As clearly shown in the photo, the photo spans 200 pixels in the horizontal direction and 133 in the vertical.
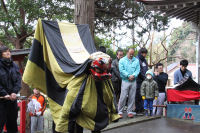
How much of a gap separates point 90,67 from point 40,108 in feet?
11.2

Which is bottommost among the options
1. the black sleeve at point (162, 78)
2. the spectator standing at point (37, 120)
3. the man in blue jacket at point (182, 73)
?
the spectator standing at point (37, 120)

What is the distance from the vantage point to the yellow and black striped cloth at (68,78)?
137 inches

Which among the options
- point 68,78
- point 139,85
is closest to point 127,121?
point 139,85

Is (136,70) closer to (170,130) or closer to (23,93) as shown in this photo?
(170,130)

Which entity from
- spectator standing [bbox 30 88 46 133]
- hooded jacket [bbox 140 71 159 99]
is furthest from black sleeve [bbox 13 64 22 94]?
hooded jacket [bbox 140 71 159 99]

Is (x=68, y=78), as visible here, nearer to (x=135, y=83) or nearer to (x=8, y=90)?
(x=8, y=90)

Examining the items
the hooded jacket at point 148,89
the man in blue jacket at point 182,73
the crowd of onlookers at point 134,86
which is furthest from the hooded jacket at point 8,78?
the man in blue jacket at point 182,73

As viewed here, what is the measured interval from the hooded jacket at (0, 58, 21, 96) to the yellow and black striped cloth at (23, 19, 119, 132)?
0.20 metres

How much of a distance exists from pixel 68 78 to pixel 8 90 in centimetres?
118

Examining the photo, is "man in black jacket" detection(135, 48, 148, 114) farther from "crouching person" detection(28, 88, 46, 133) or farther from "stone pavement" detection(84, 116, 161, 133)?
"crouching person" detection(28, 88, 46, 133)

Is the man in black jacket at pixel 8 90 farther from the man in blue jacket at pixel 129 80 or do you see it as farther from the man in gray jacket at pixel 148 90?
the man in gray jacket at pixel 148 90

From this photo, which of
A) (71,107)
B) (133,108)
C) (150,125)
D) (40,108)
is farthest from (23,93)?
(71,107)

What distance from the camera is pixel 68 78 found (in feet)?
12.4

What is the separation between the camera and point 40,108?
20.6 ft
